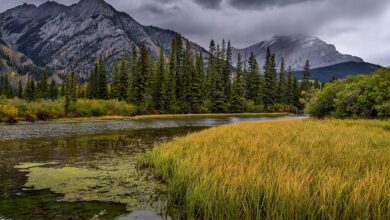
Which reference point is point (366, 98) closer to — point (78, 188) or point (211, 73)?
point (78, 188)

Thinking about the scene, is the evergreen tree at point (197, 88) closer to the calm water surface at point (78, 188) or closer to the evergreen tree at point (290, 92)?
the evergreen tree at point (290, 92)

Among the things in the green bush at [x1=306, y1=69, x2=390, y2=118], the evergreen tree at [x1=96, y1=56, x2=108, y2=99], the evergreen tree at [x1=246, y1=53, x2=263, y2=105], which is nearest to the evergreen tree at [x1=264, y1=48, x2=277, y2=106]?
the evergreen tree at [x1=246, y1=53, x2=263, y2=105]

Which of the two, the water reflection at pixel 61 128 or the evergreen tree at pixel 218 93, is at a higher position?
the evergreen tree at pixel 218 93

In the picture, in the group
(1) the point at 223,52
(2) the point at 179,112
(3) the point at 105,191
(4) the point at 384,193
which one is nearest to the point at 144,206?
(3) the point at 105,191

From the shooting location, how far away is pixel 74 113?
6738 cm

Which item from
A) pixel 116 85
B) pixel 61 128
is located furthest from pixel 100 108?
pixel 61 128

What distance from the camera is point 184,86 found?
302 feet

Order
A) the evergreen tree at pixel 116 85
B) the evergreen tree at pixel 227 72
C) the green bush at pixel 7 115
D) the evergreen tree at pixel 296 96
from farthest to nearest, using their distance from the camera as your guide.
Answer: the evergreen tree at pixel 296 96, the evergreen tree at pixel 227 72, the evergreen tree at pixel 116 85, the green bush at pixel 7 115

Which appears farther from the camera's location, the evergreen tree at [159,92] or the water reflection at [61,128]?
the evergreen tree at [159,92]

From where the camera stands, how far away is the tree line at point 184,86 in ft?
278

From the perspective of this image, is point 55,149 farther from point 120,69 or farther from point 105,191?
point 120,69

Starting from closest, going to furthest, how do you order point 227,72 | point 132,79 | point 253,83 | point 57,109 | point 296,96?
1. point 57,109
2. point 132,79
3. point 227,72
4. point 253,83
5. point 296,96

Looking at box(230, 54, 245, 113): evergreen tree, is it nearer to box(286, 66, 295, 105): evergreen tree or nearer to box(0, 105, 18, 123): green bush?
box(286, 66, 295, 105): evergreen tree

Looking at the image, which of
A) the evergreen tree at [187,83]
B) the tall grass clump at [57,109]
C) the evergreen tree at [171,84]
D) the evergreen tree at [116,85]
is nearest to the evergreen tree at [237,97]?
the evergreen tree at [187,83]
